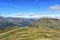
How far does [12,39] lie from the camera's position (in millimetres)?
142125

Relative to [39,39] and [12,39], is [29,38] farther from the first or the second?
[12,39]

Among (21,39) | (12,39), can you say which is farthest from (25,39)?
(12,39)

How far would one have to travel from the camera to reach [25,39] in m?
150

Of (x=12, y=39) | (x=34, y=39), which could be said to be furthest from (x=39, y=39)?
(x=12, y=39)

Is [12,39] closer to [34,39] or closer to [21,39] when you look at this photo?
[21,39]

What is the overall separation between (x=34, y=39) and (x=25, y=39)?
11241 millimetres

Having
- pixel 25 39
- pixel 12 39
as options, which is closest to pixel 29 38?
pixel 25 39

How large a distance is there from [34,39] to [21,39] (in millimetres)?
15924

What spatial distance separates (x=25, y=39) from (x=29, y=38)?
6.55 metres

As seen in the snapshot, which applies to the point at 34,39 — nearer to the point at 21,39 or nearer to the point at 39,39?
the point at 39,39

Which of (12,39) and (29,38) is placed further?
(29,38)

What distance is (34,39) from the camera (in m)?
148

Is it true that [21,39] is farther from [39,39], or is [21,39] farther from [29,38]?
[39,39]

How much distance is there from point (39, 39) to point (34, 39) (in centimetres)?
617
